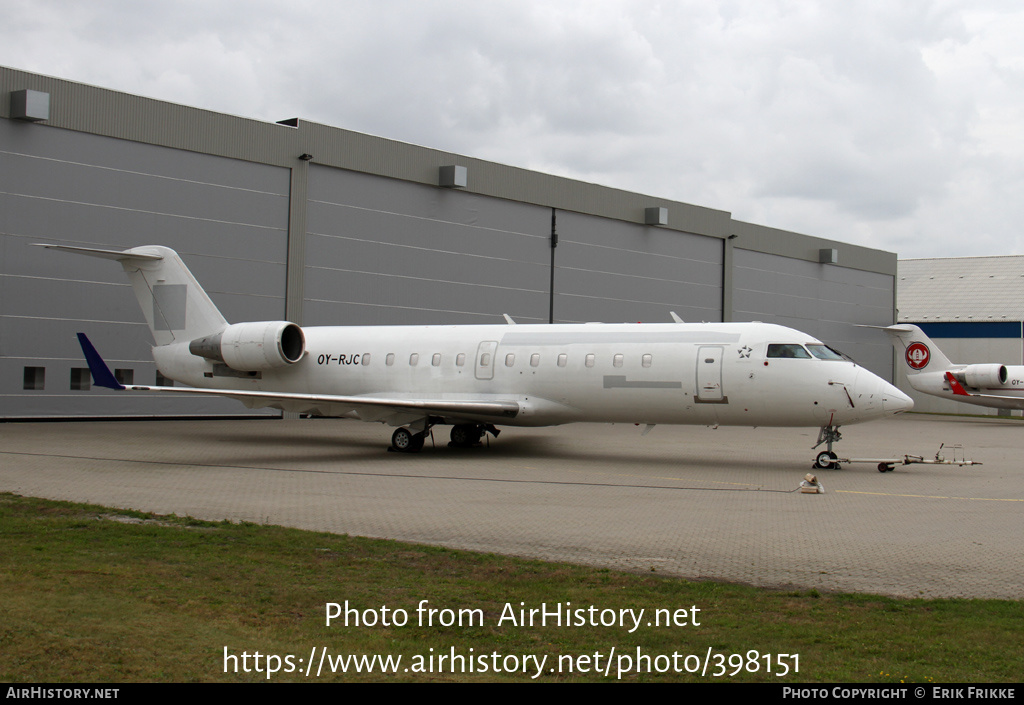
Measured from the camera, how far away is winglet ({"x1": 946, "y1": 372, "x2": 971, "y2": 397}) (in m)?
40.3

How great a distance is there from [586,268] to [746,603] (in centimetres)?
3250

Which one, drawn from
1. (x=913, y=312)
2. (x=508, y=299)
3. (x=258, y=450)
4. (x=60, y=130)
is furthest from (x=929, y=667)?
(x=913, y=312)

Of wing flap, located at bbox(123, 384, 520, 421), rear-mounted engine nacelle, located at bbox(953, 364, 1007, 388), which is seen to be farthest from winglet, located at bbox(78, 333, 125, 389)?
rear-mounted engine nacelle, located at bbox(953, 364, 1007, 388)

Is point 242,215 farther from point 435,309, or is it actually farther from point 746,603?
point 746,603

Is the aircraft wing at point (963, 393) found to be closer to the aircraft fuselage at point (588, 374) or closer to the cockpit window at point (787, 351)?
the aircraft fuselage at point (588, 374)

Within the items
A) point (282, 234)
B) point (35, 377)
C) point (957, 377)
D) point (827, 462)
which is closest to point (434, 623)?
point (827, 462)

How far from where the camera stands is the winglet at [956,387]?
4031 cm

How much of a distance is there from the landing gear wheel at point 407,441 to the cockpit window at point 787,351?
779cm

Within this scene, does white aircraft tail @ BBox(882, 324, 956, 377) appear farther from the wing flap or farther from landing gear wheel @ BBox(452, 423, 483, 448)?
the wing flap

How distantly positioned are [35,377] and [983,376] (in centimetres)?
3651

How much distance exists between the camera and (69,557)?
27.8 feet

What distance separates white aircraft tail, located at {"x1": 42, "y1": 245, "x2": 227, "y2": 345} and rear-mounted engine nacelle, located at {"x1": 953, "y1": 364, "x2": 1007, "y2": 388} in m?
31.9

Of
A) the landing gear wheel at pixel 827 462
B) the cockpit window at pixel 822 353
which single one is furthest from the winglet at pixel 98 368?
the landing gear wheel at pixel 827 462
